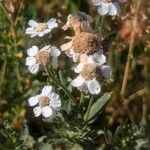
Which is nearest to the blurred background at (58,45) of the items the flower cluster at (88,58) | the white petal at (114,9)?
the white petal at (114,9)

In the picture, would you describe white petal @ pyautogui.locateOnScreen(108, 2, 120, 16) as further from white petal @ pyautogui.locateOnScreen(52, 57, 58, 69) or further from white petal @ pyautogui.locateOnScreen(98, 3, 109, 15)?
white petal @ pyautogui.locateOnScreen(52, 57, 58, 69)

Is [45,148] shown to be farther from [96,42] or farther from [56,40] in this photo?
[56,40]

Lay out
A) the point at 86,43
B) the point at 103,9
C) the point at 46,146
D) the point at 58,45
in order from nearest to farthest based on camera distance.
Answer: the point at 86,43
the point at 103,9
the point at 46,146
the point at 58,45

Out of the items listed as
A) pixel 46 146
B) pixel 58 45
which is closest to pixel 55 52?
pixel 46 146

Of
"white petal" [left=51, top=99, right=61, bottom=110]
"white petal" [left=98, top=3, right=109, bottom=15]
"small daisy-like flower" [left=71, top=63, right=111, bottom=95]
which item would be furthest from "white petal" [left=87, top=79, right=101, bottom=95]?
"white petal" [left=98, top=3, right=109, bottom=15]

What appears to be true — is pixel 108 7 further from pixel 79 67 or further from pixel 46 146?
pixel 46 146

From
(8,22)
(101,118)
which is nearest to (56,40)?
(8,22)

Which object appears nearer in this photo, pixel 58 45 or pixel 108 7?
pixel 108 7
